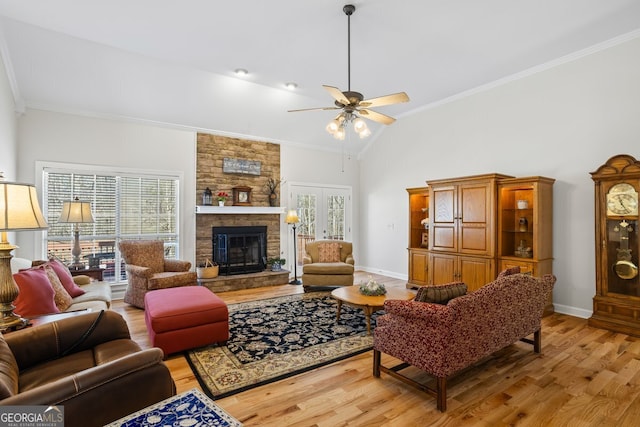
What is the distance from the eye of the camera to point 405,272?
6992 millimetres

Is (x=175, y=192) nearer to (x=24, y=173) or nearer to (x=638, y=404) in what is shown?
(x=24, y=173)

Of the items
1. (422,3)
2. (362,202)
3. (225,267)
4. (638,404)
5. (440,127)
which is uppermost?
(422,3)

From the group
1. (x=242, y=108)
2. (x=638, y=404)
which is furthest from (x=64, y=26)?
(x=638, y=404)

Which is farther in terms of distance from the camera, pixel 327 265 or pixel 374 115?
pixel 327 265

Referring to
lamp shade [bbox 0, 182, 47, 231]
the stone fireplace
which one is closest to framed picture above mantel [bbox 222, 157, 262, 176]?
the stone fireplace

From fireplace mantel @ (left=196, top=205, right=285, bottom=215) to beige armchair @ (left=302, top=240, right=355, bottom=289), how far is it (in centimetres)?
117

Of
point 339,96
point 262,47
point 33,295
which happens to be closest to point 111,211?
point 33,295

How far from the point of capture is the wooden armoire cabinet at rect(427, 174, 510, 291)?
493cm

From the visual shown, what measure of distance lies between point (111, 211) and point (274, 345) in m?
4.00

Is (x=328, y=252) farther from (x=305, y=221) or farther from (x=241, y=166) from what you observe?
(x=241, y=166)

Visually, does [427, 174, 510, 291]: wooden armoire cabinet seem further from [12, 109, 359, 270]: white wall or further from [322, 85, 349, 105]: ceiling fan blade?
[12, 109, 359, 270]: white wall

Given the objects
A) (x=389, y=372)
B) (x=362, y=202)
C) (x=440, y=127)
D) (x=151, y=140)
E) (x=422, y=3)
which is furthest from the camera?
(x=362, y=202)

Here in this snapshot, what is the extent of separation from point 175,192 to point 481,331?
5.52m

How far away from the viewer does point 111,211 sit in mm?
5496
